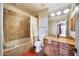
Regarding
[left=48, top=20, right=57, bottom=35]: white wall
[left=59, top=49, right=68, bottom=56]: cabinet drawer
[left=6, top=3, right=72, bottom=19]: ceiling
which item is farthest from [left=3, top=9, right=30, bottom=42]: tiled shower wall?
[left=59, top=49, right=68, bottom=56]: cabinet drawer

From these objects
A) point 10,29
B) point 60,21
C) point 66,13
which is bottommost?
point 10,29

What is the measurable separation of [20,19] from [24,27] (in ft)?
0.55

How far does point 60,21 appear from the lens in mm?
1727

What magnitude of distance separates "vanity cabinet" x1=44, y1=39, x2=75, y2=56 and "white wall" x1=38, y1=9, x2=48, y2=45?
0.45ft

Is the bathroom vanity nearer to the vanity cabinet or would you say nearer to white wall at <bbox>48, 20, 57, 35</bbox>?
the vanity cabinet

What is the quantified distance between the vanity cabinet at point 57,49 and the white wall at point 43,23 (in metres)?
0.14

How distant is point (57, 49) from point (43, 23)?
56cm

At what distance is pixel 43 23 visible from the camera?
1.76 meters

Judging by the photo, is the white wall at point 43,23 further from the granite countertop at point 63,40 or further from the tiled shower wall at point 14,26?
the tiled shower wall at point 14,26

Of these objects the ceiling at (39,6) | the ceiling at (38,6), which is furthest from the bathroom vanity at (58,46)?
the ceiling at (38,6)

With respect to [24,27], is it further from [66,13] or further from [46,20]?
[66,13]

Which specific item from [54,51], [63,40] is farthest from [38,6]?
[54,51]

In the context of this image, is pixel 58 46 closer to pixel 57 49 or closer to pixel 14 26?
pixel 57 49

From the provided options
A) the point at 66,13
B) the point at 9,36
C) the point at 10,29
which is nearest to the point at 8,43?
the point at 9,36
